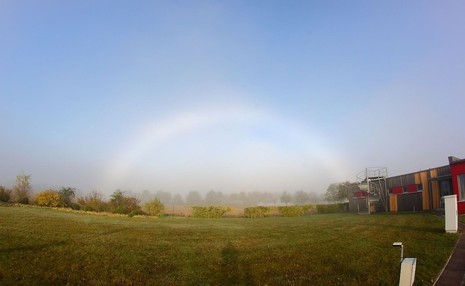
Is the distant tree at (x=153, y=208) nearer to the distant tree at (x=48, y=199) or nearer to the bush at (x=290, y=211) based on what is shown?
the distant tree at (x=48, y=199)

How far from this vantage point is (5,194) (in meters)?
41.1

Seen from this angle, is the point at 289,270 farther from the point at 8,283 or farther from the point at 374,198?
the point at 374,198

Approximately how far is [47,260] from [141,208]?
1346 inches

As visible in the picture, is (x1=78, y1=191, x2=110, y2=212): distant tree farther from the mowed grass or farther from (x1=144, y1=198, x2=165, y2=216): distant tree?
the mowed grass

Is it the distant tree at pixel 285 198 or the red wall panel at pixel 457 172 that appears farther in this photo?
the distant tree at pixel 285 198

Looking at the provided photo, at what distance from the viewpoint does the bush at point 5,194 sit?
40.2 metres

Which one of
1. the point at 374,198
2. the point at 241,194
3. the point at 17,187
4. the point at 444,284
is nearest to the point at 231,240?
the point at 444,284

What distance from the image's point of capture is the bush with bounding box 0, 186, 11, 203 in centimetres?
4016

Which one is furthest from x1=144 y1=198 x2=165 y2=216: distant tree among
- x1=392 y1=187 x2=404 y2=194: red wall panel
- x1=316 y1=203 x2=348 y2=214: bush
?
x1=316 y1=203 x2=348 y2=214: bush

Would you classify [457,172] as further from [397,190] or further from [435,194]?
[397,190]

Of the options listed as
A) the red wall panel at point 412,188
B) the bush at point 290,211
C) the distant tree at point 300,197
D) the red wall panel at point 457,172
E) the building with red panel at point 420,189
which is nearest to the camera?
the red wall panel at point 457,172

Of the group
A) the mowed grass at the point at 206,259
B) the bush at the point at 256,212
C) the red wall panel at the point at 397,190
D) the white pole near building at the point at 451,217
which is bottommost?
the bush at the point at 256,212

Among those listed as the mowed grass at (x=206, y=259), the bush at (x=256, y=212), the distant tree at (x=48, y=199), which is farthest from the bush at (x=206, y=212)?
the mowed grass at (x=206, y=259)

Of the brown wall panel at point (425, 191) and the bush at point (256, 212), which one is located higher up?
the brown wall panel at point (425, 191)
